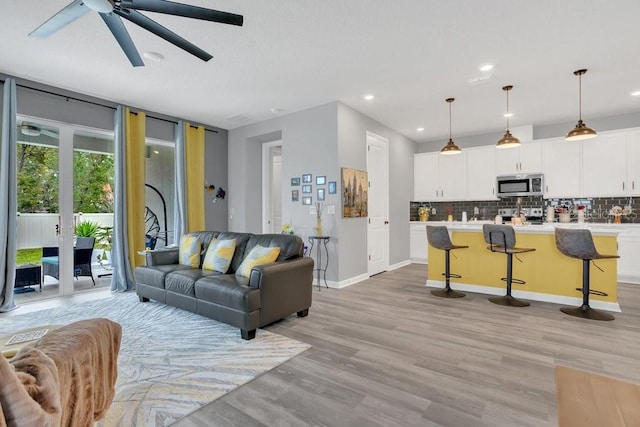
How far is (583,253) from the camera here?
353 centimetres

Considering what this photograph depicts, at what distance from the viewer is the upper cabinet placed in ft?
22.8

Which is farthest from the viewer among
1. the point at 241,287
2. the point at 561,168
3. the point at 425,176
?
the point at 425,176

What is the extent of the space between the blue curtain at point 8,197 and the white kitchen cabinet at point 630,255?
8.79 meters

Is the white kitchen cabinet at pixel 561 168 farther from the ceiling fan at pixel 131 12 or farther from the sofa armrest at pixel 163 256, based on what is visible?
the sofa armrest at pixel 163 256

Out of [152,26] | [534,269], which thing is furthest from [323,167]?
[534,269]

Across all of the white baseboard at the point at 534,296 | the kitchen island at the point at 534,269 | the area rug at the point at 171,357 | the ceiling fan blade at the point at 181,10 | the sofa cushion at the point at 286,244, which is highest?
the ceiling fan blade at the point at 181,10

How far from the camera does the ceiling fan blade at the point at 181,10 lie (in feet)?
7.21

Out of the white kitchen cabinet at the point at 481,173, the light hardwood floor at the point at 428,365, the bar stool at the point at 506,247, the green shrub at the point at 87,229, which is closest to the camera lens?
the light hardwood floor at the point at 428,365

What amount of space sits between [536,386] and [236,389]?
2.05 meters

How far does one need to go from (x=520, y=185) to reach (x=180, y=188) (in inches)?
258

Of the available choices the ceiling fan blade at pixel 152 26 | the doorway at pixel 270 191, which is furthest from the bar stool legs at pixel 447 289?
the ceiling fan blade at pixel 152 26

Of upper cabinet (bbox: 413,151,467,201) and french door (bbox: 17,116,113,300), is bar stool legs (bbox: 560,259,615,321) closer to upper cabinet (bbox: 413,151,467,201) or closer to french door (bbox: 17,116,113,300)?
upper cabinet (bbox: 413,151,467,201)

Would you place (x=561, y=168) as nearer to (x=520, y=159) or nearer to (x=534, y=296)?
(x=520, y=159)

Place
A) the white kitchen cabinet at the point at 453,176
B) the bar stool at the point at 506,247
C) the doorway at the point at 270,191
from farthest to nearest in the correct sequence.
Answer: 1. the white kitchen cabinet at the point at 453,176
2. the doorway at the point at 270,191
3. the bar stool at the point at 506,247
